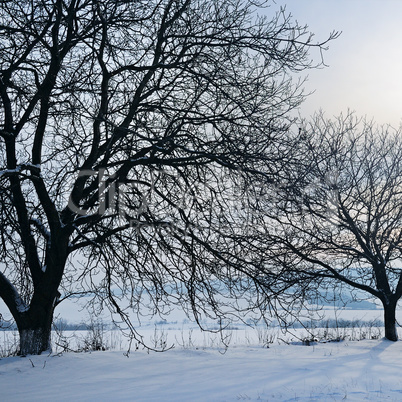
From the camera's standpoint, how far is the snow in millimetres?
5508

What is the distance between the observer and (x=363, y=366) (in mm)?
8297

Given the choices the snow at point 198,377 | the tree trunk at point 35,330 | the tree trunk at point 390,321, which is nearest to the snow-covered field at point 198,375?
the snow at point 198,377

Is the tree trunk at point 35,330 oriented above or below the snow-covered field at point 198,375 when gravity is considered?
above

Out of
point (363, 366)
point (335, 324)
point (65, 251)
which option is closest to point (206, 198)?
point (65, 251)

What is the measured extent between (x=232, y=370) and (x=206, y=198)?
2.99 m

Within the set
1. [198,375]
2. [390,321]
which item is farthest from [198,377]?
[390,321]

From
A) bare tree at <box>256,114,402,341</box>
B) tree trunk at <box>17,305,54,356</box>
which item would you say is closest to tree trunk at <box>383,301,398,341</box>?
bare tree at <box>256,114,402,341</box>

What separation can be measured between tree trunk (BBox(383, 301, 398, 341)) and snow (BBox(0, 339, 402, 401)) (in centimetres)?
530

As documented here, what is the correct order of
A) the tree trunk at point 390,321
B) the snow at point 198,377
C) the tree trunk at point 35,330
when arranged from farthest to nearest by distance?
1. the tree trunk at point 390,321
2. the tree trunk at point 35,330
3. the snow at point 198,377

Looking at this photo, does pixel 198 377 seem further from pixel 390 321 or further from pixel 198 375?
pixel 390 321

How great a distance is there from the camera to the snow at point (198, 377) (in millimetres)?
5508

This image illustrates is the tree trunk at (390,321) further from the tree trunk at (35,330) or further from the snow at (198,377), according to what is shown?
the tree trunk at (35,330)

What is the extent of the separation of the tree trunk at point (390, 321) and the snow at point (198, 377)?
5.30 metres

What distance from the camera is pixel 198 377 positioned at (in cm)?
666
